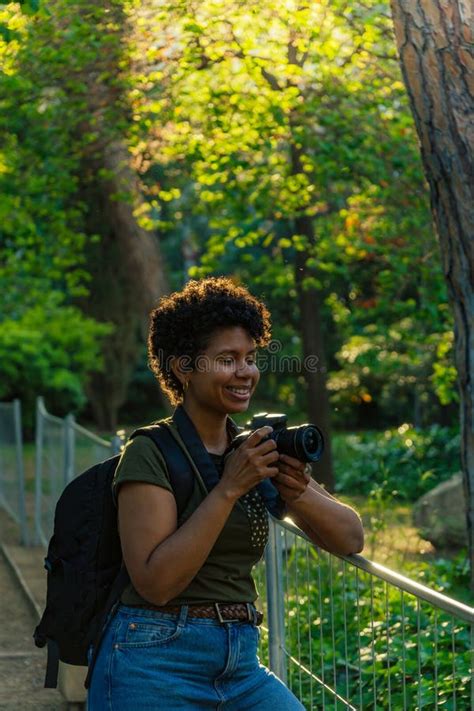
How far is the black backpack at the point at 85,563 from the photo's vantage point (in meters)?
2.98

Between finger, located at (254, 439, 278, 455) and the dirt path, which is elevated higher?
finger, located at (254, 439, 278, 455)

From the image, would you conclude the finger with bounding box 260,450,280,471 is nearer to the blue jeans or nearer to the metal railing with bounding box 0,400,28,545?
the blue jeans

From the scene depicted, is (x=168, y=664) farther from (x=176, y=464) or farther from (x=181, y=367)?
(x=181, y=367)

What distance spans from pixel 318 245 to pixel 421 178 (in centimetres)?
200

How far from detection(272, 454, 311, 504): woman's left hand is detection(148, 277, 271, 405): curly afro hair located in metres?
0.36

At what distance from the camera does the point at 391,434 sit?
22.1m

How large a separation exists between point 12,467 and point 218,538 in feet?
31.2

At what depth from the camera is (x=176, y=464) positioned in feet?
9.45

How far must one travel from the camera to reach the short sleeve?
2811mm

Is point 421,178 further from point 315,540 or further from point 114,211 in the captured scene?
point 315,540

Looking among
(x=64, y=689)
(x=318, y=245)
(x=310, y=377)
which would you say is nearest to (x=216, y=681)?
(x=64, y=689)

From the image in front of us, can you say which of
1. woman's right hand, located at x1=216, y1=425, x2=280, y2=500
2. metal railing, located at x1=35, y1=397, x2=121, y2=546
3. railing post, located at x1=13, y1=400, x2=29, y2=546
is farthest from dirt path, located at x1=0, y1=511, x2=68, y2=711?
woman's right hand, located at x1=216, y1=425, x2=280, y2=500

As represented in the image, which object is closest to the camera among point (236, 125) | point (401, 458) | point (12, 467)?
point (236, 125)

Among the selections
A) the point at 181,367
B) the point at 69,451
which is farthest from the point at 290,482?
the point at 69,451
